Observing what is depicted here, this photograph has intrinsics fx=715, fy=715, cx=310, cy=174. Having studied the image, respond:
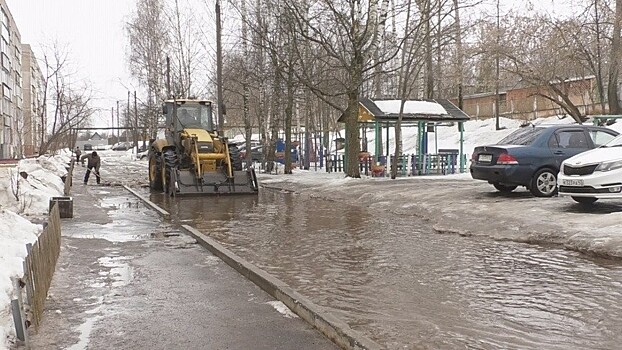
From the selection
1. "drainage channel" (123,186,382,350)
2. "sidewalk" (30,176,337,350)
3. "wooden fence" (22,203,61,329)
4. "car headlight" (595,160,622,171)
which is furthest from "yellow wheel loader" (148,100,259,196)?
"wooden fence" (22,203,61,329)

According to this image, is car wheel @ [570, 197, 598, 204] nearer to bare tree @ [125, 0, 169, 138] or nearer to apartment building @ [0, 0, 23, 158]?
bare tree @ [125, 0, 169, 138]

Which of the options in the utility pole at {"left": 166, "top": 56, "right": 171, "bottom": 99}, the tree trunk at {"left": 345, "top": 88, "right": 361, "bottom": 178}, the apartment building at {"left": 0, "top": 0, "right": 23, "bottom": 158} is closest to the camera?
the tree trunk at {"left": 345, "top": 88, "right": 361, "bottom": 178}

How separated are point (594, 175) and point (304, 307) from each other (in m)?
7.00

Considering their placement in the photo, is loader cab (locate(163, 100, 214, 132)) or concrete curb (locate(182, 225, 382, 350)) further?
loader cab (locate(163, 100, 214, 132))

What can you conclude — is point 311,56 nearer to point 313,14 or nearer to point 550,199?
point 313,14

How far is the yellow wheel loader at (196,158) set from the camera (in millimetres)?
20344

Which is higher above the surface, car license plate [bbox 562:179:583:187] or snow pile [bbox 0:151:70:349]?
car license plate [bbox 562:179:583:187]

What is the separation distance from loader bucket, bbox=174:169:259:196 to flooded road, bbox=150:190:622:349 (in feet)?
A: 22.8

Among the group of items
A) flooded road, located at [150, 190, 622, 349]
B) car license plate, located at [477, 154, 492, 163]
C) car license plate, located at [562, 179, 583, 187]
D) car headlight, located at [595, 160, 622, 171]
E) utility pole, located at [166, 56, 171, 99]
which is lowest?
flooded road, located at [150, 190, 622, 349]

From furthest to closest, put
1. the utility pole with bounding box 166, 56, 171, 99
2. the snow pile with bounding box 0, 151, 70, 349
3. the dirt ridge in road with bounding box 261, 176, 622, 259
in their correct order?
1. the utility pole with bounding box 166, 56, 171, 99
2. the dirt ridge in road with bounding box 261, 176, 622, 259
3. the snow pile with bounding box 0, 151, 70, 349

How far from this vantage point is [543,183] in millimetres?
14641

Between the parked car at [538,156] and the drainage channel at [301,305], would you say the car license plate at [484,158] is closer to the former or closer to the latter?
the parked car at [538,156]

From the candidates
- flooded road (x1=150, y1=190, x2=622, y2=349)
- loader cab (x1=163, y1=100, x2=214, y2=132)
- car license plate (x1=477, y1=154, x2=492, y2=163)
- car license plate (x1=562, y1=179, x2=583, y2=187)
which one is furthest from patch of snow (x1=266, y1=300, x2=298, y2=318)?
loader cab (x1=163, y1=100, x2=214, y2=132)

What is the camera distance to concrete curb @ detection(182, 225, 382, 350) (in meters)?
5.44
